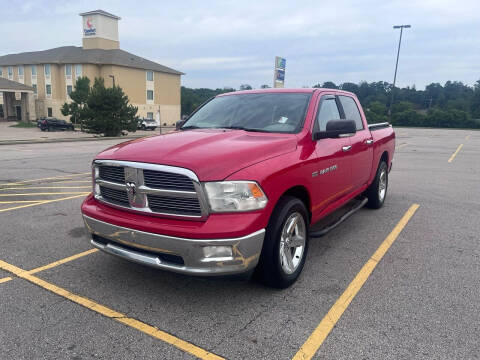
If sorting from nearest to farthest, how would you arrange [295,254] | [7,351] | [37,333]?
1. [7,351]
2. [37,333]
3. [295,254]

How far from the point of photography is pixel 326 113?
450 centimetres

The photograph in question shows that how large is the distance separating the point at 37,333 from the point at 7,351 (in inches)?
9.1

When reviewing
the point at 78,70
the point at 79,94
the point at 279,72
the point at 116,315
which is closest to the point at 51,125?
the point at 79,94

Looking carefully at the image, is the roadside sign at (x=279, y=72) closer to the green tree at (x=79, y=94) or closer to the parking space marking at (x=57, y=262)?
the parking space marking at (x=57, y=262)

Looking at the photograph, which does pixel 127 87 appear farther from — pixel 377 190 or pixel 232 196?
pixel 232 196

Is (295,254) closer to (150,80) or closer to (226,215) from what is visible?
(226,215)

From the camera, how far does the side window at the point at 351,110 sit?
17.2 feet

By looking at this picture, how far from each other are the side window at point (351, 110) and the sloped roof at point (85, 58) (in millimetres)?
53275

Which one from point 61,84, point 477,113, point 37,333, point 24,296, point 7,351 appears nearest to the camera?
point 7,351

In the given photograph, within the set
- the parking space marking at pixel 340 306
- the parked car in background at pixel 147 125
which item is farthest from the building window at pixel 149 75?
the parking space marking at pixel 340 306

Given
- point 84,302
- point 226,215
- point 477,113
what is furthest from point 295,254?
point 477,113

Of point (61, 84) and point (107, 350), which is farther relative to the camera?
point (61, 84)

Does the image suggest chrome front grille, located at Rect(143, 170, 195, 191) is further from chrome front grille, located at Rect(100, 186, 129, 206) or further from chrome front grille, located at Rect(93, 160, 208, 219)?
chrome front grille, located at Rect(100, 186, 129, 206)

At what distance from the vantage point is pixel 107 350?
Result: 2.63m
